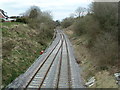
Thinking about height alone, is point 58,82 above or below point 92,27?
below

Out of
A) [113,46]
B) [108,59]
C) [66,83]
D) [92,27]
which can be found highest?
[92,27]

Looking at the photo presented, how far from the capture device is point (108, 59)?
53.8 feet

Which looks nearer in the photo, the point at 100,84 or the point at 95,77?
the point at 100,84

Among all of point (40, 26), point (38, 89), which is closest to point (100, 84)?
point (38, 89)

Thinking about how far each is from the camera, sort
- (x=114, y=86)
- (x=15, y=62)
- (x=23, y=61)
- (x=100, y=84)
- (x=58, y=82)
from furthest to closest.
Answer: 1. (x=23, y=61)
2. (x=15, y=62)
3. (x=58, y=82)
4. (x=100, y=84)
5. (x=114, y=86)

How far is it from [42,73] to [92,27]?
33.3 ft

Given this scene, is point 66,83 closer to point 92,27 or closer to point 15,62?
point 15,62

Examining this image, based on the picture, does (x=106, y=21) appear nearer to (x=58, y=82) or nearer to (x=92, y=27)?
(x=92, y=27)

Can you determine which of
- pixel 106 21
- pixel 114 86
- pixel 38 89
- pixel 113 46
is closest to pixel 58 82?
pixel 38 89

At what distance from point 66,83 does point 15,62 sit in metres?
7.39

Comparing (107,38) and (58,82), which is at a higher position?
(107,38)

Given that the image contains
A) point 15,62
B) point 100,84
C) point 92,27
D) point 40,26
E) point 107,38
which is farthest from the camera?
point 40,26

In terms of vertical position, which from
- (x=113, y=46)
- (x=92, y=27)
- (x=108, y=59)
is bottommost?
(x=108, y=59)

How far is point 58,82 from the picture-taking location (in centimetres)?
1456
